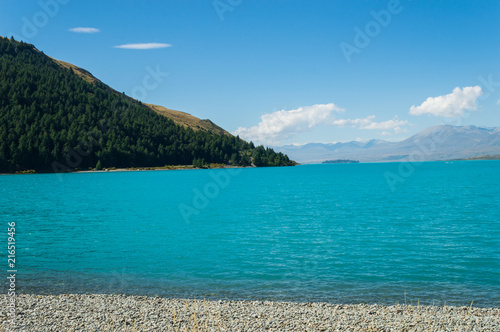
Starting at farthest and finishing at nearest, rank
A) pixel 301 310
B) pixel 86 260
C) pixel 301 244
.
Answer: pixel 301 244, pixel 86 260, pixel 301 310

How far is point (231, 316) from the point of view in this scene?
17344 mm

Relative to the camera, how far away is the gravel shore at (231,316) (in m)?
15.9

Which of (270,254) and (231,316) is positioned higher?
(231,316)

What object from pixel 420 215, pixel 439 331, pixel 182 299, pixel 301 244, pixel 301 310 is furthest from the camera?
pixel 420 215

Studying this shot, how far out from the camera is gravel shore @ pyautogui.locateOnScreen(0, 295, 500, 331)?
15859 mm

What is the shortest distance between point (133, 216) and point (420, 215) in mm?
43016

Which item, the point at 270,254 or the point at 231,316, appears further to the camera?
the point at 270,254

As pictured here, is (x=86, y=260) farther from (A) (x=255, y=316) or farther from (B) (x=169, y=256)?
(A) (x=255, y=316)

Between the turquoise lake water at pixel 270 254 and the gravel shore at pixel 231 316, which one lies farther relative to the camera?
the turquoise lake water at pixel 270 254

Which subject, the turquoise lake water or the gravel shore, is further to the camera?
the turquoise lake water

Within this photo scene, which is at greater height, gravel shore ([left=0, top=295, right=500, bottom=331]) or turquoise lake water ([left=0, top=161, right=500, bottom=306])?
gravel shore ([left=0, top=295, right=500, bottom=331])

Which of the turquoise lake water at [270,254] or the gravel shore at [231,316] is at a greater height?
the gravel shore at [231,316]

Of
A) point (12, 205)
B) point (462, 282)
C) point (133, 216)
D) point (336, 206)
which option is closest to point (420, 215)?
point (336, 206)

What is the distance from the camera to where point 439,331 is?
14953mm
